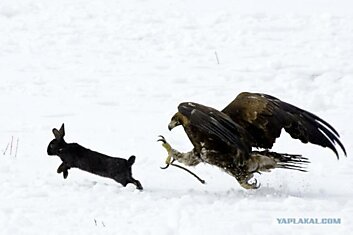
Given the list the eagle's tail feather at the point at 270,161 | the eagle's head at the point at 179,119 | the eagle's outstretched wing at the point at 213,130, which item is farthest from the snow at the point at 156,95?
the eagle's head at the point at 179,119

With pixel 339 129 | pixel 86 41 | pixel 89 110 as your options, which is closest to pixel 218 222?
pixel 339 129

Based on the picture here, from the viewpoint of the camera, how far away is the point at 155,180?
22.0 ft

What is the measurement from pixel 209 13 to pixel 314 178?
6.56 meters

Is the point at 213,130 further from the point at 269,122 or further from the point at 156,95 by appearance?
the point at 156,95

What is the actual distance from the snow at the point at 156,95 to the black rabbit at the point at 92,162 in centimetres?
10

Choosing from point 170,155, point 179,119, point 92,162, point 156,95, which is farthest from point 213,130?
point 156,95

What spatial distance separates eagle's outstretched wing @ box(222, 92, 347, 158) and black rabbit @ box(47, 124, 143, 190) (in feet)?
3.01

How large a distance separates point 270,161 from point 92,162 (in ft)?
4.57

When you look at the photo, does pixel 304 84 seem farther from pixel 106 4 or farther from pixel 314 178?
pixel 106 4

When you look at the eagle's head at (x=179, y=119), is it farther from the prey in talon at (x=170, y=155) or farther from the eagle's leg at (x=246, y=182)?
the eagle's leg at (x=246, y=182)

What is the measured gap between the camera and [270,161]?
250 inches

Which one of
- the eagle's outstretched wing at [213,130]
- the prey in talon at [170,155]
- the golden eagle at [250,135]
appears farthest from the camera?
the prey in talon at [170,155]

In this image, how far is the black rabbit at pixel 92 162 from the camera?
632 centimetres

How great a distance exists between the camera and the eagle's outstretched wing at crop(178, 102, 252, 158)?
234 inches
